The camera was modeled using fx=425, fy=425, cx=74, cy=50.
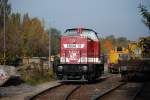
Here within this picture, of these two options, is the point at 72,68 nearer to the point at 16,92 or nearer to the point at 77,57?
the point at 77,57

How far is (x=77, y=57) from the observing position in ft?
85.6

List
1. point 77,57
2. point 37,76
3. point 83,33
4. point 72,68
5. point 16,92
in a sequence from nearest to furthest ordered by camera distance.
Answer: point 16,92
point 72,68
point 77,57
point 83,33
point 37,76

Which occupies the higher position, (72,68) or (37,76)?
(72,68)

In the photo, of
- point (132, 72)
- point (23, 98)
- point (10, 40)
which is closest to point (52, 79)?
point (132, 72)

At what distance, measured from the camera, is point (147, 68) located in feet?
87.2

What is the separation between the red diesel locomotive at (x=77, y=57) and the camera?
25.5 m

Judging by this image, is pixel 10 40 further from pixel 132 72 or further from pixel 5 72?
pixel 5 72

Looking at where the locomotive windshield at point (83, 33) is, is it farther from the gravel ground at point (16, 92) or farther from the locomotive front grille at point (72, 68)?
the gravel ground at point (16, 92)

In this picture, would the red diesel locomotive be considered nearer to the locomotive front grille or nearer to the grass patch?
the locomotive front grille

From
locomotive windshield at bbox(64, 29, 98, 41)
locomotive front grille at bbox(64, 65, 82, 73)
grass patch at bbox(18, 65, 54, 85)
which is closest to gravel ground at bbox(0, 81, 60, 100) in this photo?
locomotive front grille at bbox(64, 65, 82, 73)

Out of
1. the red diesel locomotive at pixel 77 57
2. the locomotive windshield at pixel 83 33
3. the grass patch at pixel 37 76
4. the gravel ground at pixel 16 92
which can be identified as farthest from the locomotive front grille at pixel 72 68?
the gravel ground at pixel 16 92

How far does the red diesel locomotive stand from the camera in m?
25.5

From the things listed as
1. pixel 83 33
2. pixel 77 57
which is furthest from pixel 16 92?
pixel 83 33

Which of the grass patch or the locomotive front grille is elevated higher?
the locomotive front grille
